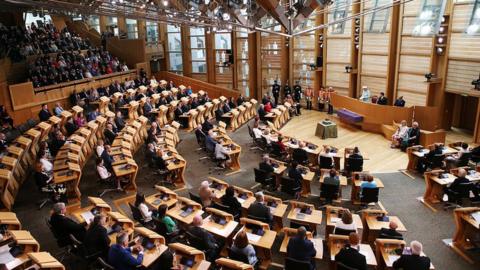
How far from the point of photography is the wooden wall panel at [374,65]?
18.5 m

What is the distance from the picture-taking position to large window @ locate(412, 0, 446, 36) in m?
15.0

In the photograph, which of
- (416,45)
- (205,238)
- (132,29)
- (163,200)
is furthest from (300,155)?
(132,29)

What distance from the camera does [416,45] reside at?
17.0 metres

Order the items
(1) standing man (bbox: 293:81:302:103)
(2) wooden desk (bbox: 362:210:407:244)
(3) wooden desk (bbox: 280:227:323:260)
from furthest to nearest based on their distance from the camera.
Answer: (1) standing man (bbox: 293:81:302:103), (2) wooden desk (bbox: 362:210:407:244), (3) wooden desk (bbox: 280:227:323:260)

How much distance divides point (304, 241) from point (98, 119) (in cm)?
982

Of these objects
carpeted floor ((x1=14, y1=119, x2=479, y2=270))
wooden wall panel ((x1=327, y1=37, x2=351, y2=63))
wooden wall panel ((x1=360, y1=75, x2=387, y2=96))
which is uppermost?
wooden wall panel ((x1=327, y1=37, x2=351, y2=63))

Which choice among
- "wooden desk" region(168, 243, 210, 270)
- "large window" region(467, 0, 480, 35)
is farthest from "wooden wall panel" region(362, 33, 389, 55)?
"wooden desk" region(168, 243, 210, 270)

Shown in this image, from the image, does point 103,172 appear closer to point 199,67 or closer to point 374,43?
point 374,43

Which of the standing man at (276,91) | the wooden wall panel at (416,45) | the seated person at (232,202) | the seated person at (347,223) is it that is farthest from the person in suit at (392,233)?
the standing man at (276,91)

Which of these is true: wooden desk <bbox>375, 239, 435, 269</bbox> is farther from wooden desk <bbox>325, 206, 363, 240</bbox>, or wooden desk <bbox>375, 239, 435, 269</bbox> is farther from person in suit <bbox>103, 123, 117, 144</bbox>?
person in suit <bbox>103, 123, 117, 144</bbox>

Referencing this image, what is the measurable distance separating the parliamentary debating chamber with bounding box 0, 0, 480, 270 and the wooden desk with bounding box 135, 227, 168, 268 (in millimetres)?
39

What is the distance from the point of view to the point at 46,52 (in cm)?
1933

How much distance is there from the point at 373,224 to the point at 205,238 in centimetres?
326

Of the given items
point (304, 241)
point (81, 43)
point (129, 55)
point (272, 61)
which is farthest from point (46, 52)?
point (304, 241)
